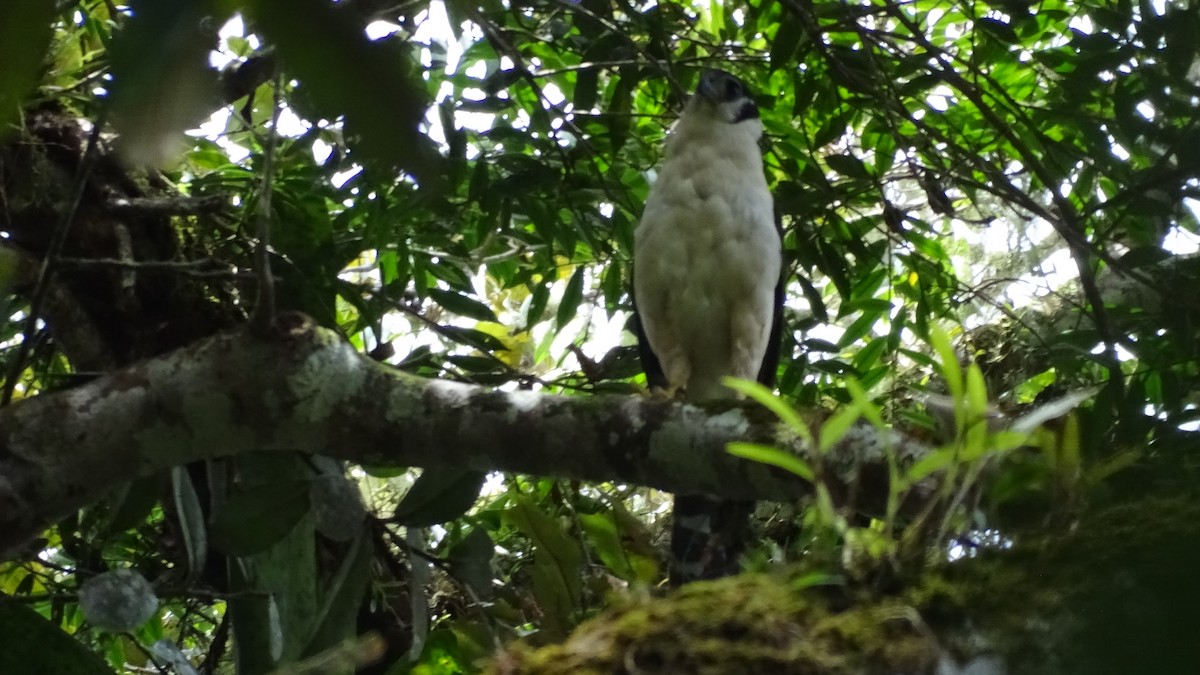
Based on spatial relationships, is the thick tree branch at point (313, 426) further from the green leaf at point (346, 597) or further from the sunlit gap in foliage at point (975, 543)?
the sunlit gap in foliage at point (975, 543)

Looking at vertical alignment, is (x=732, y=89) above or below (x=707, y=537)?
above

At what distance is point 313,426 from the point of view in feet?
5.47

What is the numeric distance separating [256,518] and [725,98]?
1.90 meters

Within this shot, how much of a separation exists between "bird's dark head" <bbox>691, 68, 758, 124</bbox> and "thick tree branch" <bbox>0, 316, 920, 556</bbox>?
159 centimetres

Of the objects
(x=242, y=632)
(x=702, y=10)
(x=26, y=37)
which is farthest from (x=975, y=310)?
(x=26, y=37)

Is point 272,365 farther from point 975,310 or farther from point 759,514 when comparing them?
point 975,310

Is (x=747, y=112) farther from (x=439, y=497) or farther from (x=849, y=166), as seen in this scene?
(x=439, y=497)

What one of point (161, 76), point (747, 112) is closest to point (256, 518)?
point (161, 76)

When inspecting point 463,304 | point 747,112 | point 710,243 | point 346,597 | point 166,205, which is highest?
point 747,112

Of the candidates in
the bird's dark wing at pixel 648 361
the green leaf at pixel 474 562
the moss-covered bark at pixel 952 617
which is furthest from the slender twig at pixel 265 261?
the bird's dark wing at pixel 648 361

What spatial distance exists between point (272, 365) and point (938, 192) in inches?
62.6

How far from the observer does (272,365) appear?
164 cm

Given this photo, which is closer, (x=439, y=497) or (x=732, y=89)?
(x=439, y=497)

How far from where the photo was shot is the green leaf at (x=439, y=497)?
6.17 feet
